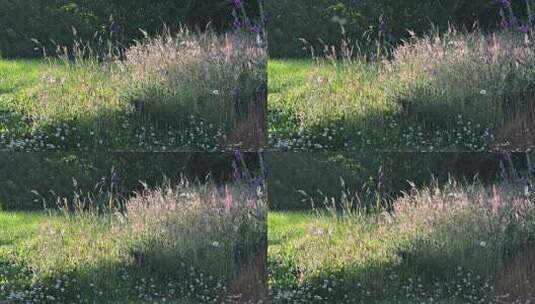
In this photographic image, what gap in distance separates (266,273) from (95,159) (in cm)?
132

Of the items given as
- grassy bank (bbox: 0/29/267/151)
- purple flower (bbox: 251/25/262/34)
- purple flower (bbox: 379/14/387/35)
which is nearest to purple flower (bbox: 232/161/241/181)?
grassy bank (bbox: 0/29/267/151)

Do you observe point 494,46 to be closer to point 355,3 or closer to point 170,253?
point 355,3

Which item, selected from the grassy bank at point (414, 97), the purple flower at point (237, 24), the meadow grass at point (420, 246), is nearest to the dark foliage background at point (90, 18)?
the purple flower at point (237, 24)

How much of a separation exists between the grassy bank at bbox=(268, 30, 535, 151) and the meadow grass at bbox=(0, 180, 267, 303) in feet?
1.92

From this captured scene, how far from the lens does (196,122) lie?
16.8 feet

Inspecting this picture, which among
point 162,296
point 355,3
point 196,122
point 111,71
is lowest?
point 162,296

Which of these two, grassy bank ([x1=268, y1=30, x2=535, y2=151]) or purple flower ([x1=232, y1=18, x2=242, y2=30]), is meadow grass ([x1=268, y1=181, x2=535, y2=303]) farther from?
purple flower ([x1=232, y1=18, x2=242, y2=30])

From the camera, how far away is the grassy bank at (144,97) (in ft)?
16.7

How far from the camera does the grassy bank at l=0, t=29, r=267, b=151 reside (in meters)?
5.10

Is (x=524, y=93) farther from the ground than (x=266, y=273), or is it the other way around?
(x=524, y=93)

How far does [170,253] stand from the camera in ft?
16.9

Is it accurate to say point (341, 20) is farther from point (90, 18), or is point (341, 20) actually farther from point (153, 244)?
point (153, 244)

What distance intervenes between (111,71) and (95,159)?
1.88 ft

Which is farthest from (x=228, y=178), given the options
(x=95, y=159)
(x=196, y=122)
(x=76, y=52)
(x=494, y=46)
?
(x=494, y=46)
